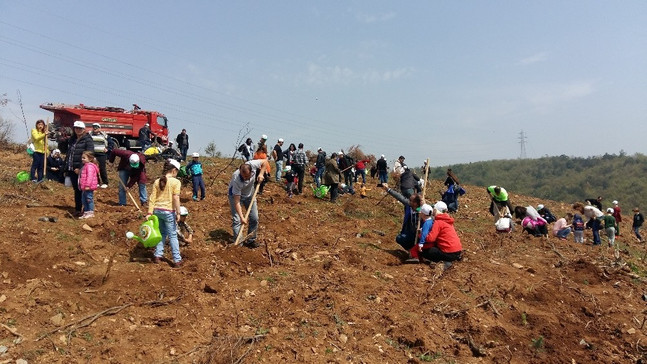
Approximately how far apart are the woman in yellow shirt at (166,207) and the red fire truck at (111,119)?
11753 mm

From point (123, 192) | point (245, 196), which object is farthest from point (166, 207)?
point (123, 192)

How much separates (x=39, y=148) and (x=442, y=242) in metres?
8.46

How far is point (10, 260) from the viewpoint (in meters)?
5.28

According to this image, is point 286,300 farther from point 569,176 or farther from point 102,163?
point 569,176

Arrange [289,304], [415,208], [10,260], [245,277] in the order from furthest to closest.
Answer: [415,208] < [245,277] < [10,260] < [289,304]

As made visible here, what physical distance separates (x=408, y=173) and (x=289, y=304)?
24.3ft

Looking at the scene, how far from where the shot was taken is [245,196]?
22.1 feet

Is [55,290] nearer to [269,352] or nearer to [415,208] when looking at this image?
[269,352]

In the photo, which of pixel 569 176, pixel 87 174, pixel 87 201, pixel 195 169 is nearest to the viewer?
pixel 87 174

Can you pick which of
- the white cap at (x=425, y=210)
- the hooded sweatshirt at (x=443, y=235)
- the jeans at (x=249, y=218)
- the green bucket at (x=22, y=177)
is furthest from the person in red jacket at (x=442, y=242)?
the green bucket at (x=22, y=177)

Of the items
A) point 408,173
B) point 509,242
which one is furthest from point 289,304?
point 408,173

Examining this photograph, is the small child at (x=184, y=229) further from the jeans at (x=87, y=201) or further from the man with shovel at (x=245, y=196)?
the jeans at (x=87, y=201)

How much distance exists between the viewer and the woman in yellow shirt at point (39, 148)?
9.11 metres

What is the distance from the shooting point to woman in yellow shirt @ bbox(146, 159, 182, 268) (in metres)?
5.73
